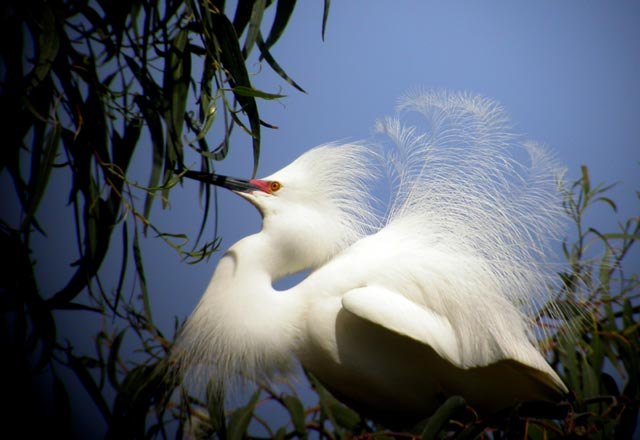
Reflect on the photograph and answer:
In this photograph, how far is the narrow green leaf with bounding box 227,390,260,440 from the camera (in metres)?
0.89

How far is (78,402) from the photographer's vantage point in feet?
3.92

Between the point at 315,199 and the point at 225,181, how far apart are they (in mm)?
167

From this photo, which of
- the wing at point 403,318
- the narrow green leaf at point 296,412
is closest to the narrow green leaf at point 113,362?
the narrow green leaf at point 296,412

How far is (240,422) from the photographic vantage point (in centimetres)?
90

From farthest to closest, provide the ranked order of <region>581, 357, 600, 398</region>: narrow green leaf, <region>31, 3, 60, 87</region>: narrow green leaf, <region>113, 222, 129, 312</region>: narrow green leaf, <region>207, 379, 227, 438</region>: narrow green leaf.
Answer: <region>581, 357, 600, 398</region>: narrow green leaf → <region>207, 379, 227, 438</region>: narrow green leaf → <region>113, 222, 129, 312</region>: narrow green leaf → <region>31, 3, 60, 87</region>: narrow green leaf

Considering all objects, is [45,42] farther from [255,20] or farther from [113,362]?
[113,362]

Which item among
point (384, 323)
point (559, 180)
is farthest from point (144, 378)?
point (559, 180)

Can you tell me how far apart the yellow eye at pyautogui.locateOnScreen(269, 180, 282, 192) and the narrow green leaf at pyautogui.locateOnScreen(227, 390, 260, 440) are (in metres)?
0.36

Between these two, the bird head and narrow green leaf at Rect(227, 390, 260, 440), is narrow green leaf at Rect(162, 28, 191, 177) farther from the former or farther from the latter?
narrow green leaf at Rect(227, 390, 260, 440)

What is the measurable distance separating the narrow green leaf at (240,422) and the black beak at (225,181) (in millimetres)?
355

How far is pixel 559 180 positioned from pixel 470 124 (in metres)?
0.20

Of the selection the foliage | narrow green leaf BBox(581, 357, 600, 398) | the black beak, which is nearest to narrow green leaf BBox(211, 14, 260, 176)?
the foliage

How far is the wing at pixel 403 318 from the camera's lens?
85cm

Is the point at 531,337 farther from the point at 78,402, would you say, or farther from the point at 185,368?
the point at 78,402
